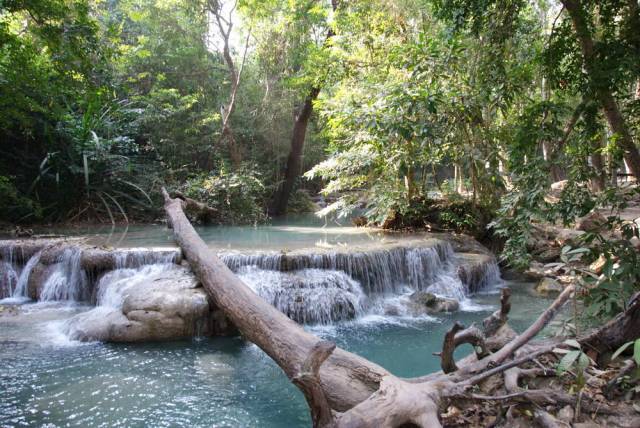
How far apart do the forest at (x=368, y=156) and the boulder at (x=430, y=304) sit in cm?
75

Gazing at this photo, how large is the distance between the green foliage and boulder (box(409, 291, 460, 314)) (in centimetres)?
793

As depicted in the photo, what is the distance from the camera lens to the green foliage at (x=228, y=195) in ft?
47.5

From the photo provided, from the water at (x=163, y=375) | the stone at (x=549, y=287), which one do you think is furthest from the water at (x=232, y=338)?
the stone at (x=549, y=287)

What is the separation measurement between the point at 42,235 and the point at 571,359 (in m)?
10.4

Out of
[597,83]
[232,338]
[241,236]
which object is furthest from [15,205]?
[597,83]

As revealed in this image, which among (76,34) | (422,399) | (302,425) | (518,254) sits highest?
(76,34)

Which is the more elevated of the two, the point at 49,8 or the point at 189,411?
the point at 49,8

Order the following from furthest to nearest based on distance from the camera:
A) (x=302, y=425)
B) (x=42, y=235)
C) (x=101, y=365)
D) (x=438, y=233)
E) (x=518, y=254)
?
1. (x=438, y=233)
2. (x=42, y=235)
3. (x=101, y=365)
4. (x=518, y=254)
5. (x=302, y=425)

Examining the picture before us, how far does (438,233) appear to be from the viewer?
1132 cm

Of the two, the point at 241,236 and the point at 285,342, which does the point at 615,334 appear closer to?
the point at 285,342

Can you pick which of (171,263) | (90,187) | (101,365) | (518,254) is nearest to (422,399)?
(518,254)

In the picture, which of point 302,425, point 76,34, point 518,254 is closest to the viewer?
point 302,425

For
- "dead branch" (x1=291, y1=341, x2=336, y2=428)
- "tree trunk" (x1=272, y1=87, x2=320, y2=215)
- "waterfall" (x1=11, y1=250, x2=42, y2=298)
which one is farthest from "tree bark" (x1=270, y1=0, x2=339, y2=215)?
"dead branch" (x1=291, y1=341, x2=336, y2=428)

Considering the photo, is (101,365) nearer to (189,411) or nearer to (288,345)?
(189,411)
